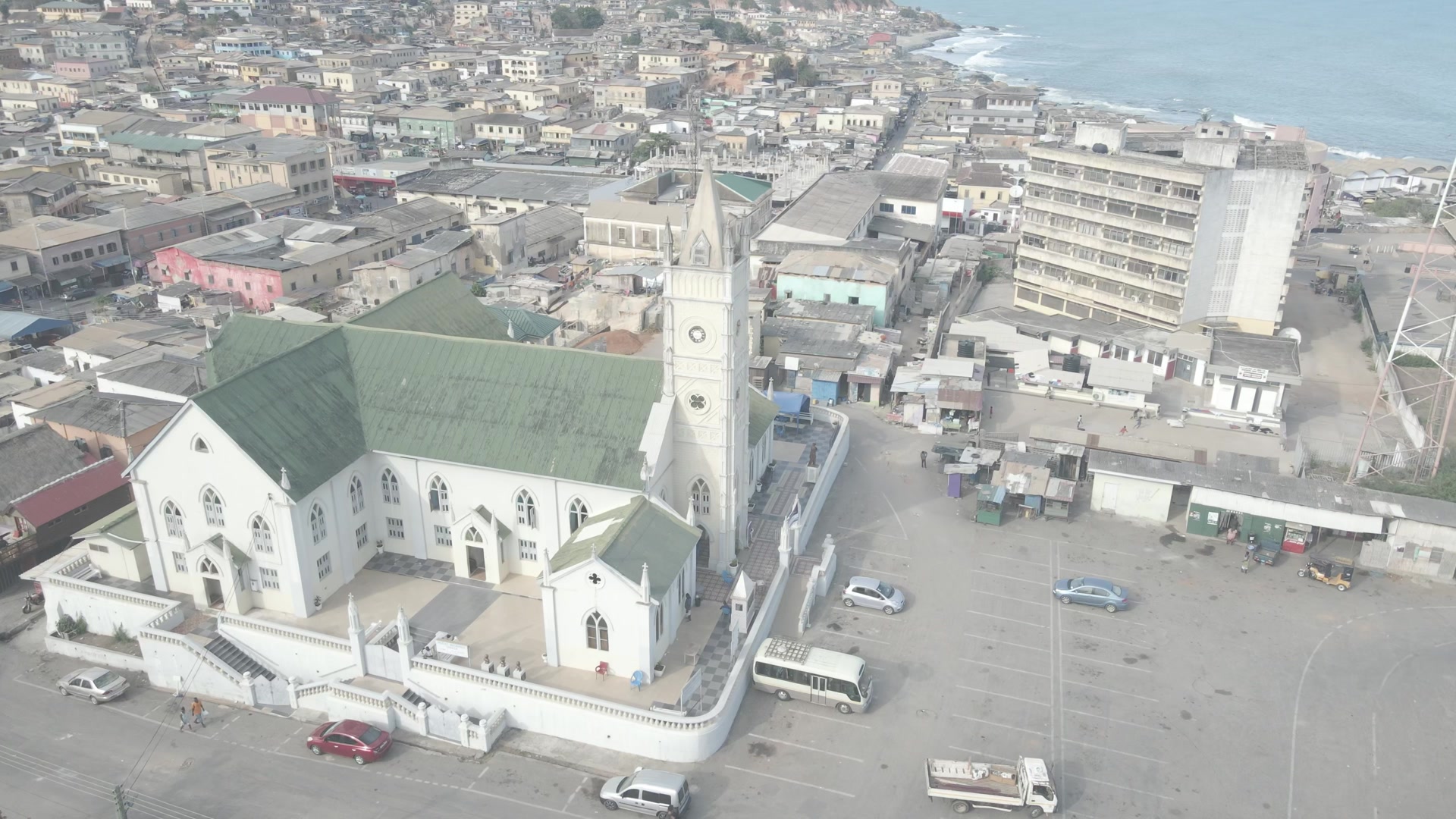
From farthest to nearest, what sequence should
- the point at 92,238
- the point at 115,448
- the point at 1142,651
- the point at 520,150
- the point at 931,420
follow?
the point at 520,150 → the point at 92,238 → the point at 931,420 → the point at 115,448 → the point at 1142,651

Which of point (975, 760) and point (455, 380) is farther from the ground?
point (455, 380)

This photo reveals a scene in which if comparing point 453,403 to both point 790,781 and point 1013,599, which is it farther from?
point 1013,599

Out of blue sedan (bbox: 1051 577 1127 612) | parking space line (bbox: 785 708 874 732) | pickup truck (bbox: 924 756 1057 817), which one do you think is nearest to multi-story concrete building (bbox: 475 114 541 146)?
blue sedan (bbox: 1051 577 1127 612)

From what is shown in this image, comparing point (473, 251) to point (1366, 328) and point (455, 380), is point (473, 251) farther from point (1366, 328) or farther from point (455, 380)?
point (1366, 328)

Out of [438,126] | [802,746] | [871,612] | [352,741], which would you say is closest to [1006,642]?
[871,612]

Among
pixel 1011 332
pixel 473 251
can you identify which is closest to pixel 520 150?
pixel 473 251

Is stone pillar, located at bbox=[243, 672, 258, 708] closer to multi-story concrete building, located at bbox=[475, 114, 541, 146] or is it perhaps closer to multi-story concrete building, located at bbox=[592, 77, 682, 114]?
multi-story concrete building, located at bbox=[475, 114, 541, 146]

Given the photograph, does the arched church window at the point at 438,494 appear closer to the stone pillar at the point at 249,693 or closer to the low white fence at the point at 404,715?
the low white fence at the point at 404,715
